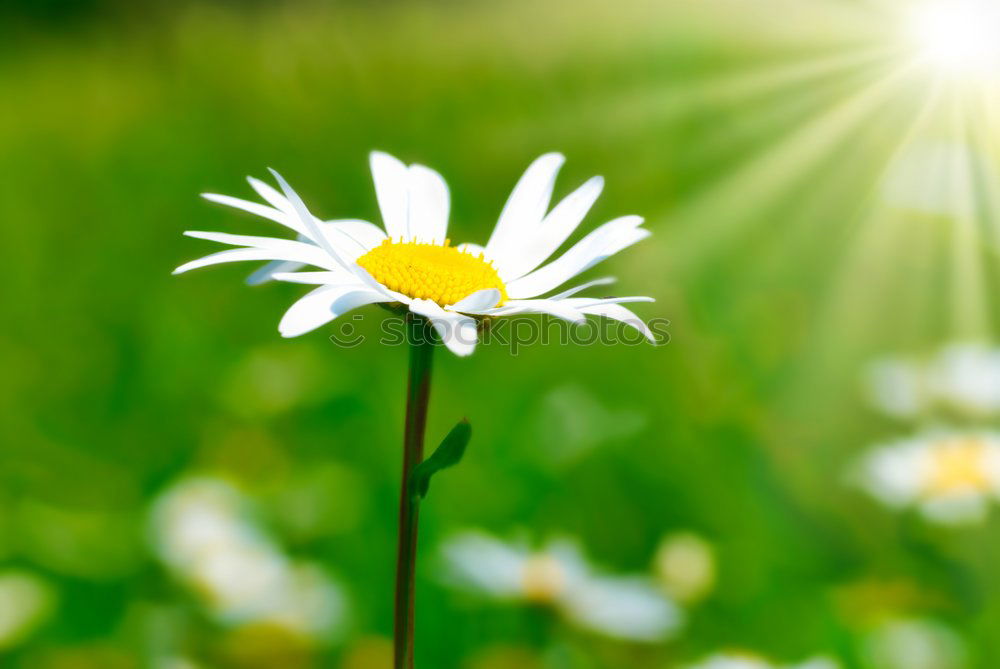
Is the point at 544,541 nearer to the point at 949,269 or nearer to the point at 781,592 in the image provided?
the point at 781,592

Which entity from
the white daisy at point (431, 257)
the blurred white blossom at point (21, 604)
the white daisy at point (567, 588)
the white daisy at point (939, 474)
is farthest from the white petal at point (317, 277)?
the white daisy at point (939, 474)

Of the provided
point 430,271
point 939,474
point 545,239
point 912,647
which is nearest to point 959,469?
point 939,474

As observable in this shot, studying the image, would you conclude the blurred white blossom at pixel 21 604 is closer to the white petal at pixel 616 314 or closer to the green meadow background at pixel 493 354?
the green meadow background at pixel 493 354

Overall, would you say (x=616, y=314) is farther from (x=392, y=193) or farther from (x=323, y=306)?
(x=392, y=193)

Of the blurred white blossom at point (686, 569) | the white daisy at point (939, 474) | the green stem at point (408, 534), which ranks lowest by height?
the green stem at point (408, 534)

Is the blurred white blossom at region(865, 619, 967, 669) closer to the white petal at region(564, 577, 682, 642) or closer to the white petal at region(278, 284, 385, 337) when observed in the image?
the white petal at region(564, 577, 682, 642)

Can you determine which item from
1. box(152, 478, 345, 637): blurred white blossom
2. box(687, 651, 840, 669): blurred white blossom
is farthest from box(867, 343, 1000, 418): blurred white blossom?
box(152, 478, 345, 637): blurred white blossom

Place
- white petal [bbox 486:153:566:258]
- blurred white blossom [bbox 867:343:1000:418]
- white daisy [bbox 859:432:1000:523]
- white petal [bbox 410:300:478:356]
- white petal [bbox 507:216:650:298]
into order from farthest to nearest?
blurred white blossom [bbox 867:343:1000:418] → white daisy [bbox 859:432:1000:523] → white petal [bbox 486:153:566:258] → white petal [bbox 507:216:650:298] → white petal [bbox 410:300:478:356]
